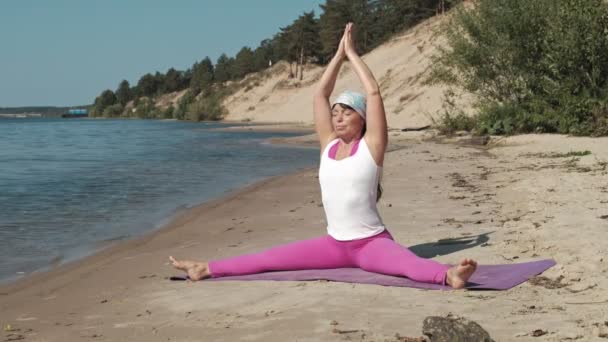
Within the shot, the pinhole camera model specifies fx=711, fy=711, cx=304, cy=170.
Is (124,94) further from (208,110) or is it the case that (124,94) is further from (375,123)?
(375,123)

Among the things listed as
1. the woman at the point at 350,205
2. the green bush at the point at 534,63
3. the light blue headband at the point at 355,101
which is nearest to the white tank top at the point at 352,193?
the woman at the point at 350,205

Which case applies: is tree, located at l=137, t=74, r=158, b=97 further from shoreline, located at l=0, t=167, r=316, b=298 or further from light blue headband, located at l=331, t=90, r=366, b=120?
light blue headband, located at l=331, t=90, r=366, b=120

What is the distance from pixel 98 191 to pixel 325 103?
954 cm

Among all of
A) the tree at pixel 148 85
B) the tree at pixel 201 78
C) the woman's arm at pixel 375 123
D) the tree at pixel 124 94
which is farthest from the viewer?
the tree at pixel 124 94

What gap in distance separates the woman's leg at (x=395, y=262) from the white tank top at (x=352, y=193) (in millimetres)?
135

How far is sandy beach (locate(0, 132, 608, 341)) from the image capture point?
4.02 m

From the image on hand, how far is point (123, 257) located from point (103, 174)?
11029 millimetres

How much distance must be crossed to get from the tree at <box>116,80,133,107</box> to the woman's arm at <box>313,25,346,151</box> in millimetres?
141578

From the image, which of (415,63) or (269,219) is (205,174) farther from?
(415,63)

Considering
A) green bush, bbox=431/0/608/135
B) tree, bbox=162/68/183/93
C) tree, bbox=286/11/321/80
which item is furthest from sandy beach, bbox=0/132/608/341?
tree, bbox=162/68/183/93

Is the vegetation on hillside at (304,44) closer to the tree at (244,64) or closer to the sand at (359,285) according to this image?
the tree at (244,64)

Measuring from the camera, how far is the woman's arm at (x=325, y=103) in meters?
5.74

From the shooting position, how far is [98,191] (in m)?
14.3

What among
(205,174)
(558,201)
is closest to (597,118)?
(205,174)
